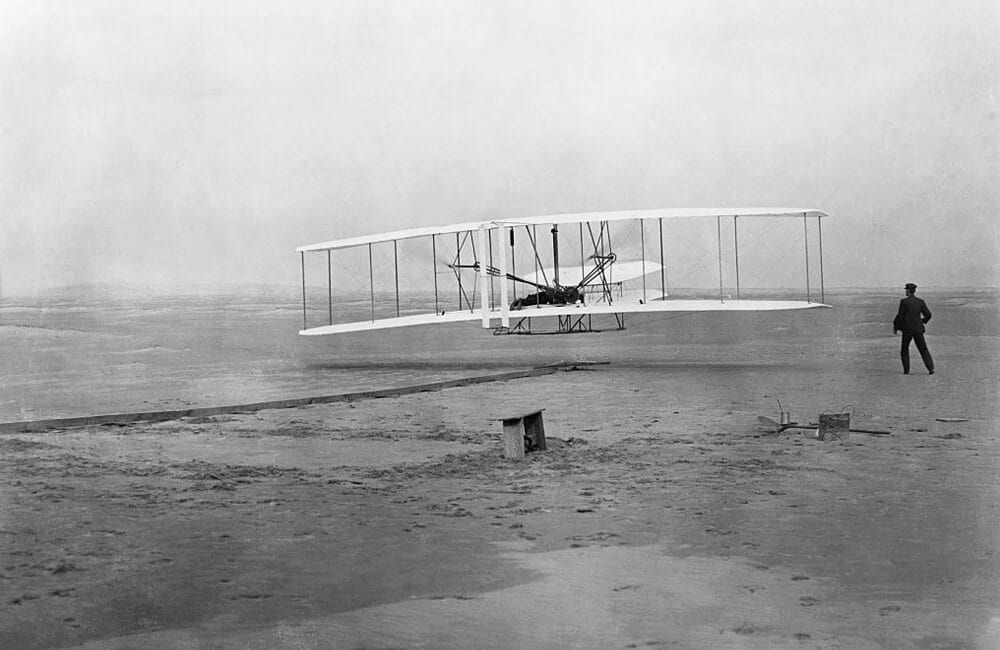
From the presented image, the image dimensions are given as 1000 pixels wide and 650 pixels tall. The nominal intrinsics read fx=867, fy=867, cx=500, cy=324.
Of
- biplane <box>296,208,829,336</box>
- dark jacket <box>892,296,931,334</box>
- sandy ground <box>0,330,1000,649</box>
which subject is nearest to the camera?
sandy ground <box>0,330,1000,649</box>

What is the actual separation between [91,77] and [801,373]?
9.77 metres

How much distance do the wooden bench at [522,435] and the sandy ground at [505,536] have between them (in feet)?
0.66

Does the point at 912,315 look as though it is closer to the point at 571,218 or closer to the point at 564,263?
the point at 571,218

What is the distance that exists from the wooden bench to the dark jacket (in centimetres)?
587

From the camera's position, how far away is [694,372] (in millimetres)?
12930

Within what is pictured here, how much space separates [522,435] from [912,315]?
642cm

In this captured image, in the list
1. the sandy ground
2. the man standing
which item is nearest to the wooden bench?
the sandy ground

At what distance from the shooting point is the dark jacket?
1090cm

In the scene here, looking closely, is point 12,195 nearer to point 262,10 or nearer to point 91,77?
point 91,77

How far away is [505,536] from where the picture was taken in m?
5.32

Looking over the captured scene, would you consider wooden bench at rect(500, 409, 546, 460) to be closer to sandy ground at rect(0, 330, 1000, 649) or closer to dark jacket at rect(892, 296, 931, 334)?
sandy ground at rect(0, 330, 1000, 649)

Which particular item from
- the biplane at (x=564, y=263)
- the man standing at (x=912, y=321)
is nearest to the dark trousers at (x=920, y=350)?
the man standing at (x=912, y=321)

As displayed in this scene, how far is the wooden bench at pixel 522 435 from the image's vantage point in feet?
23.7

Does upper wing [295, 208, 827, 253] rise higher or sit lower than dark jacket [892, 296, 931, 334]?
higher
